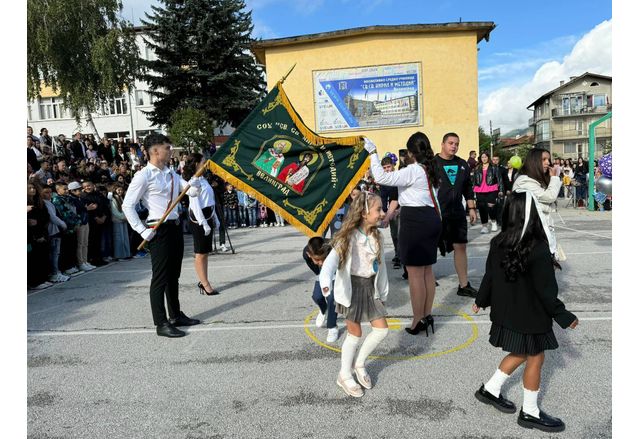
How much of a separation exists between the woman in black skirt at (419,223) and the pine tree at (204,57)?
99.3ft

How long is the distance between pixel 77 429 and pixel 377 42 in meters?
18.4

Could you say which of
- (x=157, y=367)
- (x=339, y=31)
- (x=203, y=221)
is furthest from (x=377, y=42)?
(x=157, y=367)

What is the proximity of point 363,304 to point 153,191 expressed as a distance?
2982 millimetres

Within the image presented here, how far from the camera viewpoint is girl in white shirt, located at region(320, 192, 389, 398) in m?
3.64

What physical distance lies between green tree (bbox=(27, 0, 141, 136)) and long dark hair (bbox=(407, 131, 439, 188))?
2677 cm

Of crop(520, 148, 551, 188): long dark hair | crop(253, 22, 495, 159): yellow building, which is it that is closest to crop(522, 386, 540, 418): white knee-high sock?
crop(520, 148, 551, 188): long dark hair

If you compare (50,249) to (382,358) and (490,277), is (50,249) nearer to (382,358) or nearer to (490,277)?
(382,358)

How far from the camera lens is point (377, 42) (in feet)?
61.7

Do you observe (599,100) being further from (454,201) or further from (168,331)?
(168,331)

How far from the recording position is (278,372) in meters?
4.12

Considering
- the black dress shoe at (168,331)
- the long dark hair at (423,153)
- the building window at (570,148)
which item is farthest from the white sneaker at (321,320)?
the building window at (570,148)

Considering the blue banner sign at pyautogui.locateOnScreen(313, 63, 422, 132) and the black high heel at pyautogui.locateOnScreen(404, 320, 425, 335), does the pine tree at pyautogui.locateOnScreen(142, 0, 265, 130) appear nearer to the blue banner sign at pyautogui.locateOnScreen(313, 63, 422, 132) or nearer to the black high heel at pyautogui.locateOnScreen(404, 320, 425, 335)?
the blue banner sign at pyautogui.locateOnScreen(313, 63, 422, 132)

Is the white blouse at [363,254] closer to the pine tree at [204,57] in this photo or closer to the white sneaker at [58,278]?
the white sneaker at [58,278]

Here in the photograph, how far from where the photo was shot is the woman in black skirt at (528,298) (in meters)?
3.02
